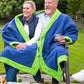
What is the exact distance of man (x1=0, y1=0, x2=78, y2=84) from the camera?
12.1 ft

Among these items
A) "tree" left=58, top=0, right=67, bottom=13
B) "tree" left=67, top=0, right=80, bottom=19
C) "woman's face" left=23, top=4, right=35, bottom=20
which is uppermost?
"tree" left=58, top=0, right=67, bottom=13

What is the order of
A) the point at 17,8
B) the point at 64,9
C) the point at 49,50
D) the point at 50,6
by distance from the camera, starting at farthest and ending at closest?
1. the point at 17,8
2. the point at 64,9
3. the point at 50,6
4. the point at 49,50

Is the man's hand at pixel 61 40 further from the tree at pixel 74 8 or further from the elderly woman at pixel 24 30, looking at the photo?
the tree at pixel 74 8

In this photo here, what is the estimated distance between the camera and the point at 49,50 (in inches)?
153

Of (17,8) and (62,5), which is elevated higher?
(17,8)

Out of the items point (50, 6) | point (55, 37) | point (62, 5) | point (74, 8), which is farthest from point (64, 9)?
point (55, 37)

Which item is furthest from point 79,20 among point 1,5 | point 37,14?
point 37,14

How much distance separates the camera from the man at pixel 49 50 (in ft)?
12.1

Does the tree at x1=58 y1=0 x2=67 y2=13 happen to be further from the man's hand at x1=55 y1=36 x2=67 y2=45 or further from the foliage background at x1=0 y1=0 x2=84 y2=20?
the man's hand at x1=55 y1=36 x2=67 y2=45

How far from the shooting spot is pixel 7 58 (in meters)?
3.66

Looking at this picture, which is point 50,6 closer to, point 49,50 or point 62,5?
point 49,50

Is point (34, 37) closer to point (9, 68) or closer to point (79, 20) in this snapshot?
point (9, 68)

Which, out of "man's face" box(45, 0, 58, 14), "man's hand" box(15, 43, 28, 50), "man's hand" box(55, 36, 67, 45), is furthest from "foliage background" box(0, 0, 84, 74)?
"man's hand" box(55, 36, 67, 45)

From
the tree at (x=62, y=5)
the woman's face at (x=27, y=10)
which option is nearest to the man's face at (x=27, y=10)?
the woman's face at (x=27, y=10)
